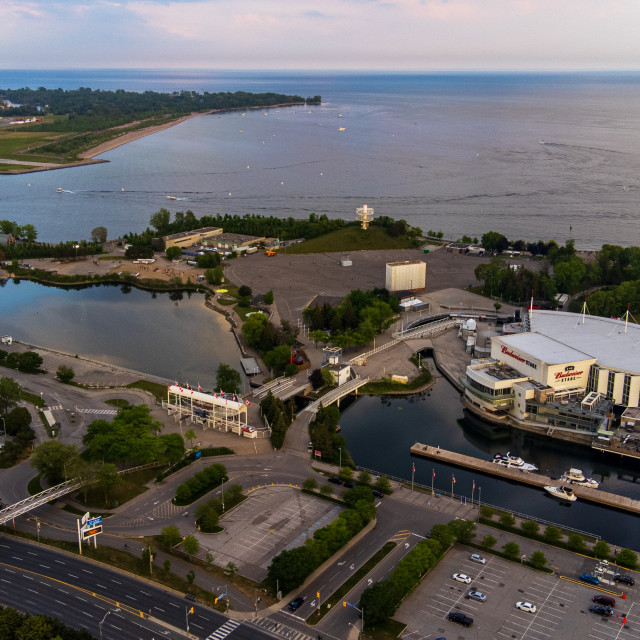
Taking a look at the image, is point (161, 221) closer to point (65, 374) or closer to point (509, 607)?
point (65, 374)

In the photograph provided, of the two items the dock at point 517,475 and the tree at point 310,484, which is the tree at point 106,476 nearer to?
the tree at point 310,484

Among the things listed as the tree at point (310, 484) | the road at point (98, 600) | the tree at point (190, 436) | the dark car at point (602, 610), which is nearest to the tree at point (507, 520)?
the dark car at point (602, 610)

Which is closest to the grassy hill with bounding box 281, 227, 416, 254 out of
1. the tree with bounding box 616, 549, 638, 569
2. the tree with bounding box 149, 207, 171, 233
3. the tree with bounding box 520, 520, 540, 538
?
the tree with bounding box 149, 207, 171, 233

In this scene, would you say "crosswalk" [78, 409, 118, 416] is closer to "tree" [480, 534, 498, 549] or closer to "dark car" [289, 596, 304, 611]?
"dark car" [289, 596, 304, 611]

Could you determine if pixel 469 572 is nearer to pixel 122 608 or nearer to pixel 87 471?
pixel 122 608

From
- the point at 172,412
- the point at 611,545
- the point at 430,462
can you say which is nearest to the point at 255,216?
the point at 172,412

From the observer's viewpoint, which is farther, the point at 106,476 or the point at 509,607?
the point at 106,476

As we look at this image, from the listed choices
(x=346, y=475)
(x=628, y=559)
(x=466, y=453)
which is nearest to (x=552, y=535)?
(x=628, y=559)
